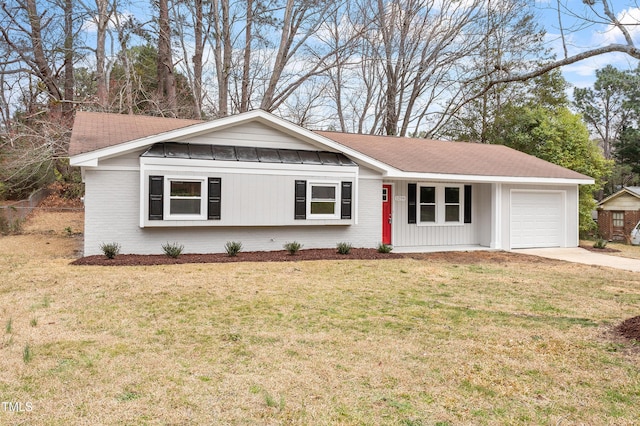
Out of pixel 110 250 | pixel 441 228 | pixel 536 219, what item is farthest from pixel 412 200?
pixel 110 250

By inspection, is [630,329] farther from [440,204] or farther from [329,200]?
[440,204]

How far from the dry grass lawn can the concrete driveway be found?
344 centimetres

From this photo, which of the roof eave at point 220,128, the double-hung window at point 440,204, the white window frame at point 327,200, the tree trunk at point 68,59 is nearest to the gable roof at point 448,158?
the double-hung window at point 440,204

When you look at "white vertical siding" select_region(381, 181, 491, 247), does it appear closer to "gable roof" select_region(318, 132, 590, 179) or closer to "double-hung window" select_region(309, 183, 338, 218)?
"gable roof" select_region(318, 132, 590, 179)

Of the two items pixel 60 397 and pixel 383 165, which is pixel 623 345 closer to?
pixel 60 397

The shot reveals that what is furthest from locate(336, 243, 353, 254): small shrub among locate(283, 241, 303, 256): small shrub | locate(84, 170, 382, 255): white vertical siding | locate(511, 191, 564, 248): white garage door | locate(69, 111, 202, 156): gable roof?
locate(511, 191, 564, 248): white garage door

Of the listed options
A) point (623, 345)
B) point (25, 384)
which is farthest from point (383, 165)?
point (25, 384)

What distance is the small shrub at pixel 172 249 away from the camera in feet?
35.8

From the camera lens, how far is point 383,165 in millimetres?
13078

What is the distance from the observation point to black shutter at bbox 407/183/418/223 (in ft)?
47.9

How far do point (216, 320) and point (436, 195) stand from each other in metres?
10.7

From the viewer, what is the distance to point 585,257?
13.4 m

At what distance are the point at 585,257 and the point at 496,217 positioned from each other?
109 inches

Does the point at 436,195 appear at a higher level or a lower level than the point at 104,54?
lower
